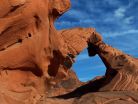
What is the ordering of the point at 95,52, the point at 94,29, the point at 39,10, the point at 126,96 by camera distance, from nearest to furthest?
1. the point at 39,10
2. the point at 126,96
3. the point at 94,29
4. the point at 95,52

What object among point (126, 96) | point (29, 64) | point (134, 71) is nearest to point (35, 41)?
point (29, 64)

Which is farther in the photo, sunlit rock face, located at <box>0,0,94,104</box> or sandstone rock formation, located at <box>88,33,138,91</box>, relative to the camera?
sandstone rock formation, located at <box>88,33,138,91</box>

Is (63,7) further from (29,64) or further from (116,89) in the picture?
(116,89)

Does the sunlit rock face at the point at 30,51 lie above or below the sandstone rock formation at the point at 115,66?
above

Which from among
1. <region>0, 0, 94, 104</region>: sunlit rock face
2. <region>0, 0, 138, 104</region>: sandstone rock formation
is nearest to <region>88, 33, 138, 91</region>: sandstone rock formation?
<region>0, 0, 138, 104</region>: sandstone rock formation

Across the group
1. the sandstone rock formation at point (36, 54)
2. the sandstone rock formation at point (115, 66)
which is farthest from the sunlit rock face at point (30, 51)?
the sandstone rock formation at point (115, 66)

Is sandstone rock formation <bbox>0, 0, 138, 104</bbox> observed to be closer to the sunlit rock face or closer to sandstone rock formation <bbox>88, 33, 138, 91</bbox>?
the sunlit rock face

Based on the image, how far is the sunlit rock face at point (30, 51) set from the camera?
11078 millimetres

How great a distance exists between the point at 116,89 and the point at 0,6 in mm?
5934

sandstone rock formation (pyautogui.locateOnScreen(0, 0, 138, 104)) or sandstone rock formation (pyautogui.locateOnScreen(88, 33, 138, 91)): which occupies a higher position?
sandstone rock formation (pyautogui.locateOnScreen(0, 0, 138, 104))

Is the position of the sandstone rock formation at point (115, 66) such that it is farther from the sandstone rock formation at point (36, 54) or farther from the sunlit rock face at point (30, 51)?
the sunlit rock face at point (30, 51)

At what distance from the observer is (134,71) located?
15.5 m

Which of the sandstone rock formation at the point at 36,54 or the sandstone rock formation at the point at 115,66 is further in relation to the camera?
the sandstone rock formation at the point at 115,66

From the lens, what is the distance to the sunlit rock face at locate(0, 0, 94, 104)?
36.3ft
